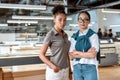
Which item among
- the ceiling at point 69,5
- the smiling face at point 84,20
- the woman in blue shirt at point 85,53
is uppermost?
the ceiling at point 69,5

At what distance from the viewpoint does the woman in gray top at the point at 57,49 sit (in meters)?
1.76

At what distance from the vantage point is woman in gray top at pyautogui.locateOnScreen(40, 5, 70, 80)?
176 cm

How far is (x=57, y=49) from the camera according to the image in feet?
5.89

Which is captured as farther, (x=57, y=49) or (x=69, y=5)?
(x=69, y=5)

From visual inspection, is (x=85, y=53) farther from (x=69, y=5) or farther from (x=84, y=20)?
(x=69, y=5)

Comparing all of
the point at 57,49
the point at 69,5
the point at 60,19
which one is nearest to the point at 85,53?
the point at 57,49

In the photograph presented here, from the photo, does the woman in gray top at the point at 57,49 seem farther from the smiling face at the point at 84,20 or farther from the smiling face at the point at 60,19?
the smiling face at the point at 84,20

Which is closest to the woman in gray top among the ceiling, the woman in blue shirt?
the woman in blue shirt

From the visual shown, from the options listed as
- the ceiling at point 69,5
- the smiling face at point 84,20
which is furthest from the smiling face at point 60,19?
the ceiling at point 69,5

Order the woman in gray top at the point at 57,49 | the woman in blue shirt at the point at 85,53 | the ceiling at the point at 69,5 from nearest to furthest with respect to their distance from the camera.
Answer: the woman in gray top at the point at 57,49 → the woman in blue shirt at the point at 85,53 → the ceiling at the point at 69,5

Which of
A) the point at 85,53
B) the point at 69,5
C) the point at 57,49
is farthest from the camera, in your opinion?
the point at 69,5

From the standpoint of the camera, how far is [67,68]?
1873mm

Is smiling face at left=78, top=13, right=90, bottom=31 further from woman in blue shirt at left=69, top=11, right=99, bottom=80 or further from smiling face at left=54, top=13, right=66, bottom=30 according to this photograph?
smiling face at left=54, top=13, right=66, bottom=30

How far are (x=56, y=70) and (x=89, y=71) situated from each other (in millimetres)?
343
